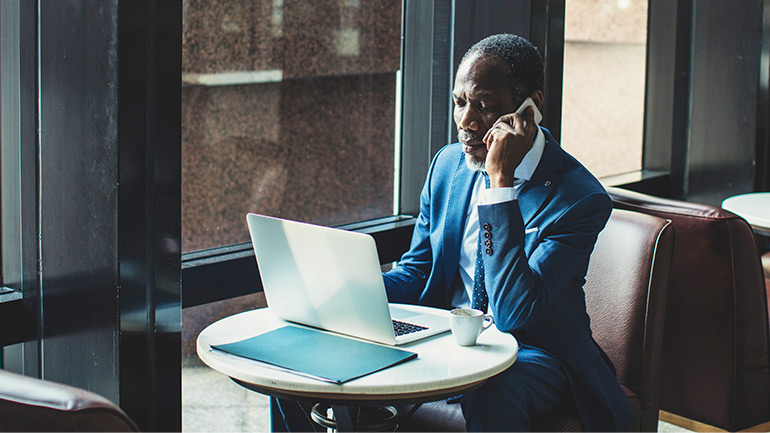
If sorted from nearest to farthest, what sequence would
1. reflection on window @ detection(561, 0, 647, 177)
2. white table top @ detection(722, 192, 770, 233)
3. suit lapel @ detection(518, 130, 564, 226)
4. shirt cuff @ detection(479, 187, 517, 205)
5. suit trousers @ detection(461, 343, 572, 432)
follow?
1. suit trousers @ detection(461, 343, 572, 432)
2. shirt cuff @ detection(479, 187, 517, 205)
3. suit lapel @ detection(518, 130, 564, 226)
4. white table top @ detection(722, 192, 770, 233)
5. reflection on window @ detection(561, 0, 647, 177)

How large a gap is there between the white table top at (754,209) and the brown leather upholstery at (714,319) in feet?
1.53

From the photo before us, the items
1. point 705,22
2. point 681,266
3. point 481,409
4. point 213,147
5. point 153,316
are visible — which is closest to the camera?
point 481,409

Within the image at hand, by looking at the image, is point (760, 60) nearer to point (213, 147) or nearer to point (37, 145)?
point (213, 147)

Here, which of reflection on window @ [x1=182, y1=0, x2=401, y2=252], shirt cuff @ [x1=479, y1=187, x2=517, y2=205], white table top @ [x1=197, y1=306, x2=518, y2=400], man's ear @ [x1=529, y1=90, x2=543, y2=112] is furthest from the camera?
reflection on window @ [x1=182, y1=0, x2=401, y2=252]

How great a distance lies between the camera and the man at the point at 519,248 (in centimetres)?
198

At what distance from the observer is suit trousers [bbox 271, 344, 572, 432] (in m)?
1.90

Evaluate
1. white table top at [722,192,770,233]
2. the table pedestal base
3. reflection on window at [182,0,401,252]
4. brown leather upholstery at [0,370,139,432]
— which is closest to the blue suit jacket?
the table pedestal base

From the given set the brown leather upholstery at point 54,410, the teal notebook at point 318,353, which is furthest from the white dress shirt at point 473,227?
the brown leather upholstery at point 54,410

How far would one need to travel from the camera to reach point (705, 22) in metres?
4.54

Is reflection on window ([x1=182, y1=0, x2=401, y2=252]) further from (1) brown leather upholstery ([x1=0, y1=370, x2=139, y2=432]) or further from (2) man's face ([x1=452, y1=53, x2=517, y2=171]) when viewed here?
(1) brown leather upholstery ([x1=0, y1=370, x2=139, y2=432])

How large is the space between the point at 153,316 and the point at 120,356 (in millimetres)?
123

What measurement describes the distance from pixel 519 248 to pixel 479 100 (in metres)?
0.46

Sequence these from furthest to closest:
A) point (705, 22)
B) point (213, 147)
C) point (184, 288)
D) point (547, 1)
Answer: point (705, 22) → point (547, 1) → point (213, 147) → point (184, 288)

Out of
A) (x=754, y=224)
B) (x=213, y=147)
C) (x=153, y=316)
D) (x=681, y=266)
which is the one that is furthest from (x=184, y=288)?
(x=754, y=224)
